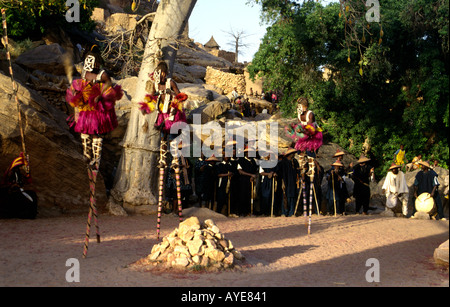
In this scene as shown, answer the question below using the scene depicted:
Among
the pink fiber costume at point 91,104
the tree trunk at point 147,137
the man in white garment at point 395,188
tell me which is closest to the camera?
the pink fiber costume at point 91,104

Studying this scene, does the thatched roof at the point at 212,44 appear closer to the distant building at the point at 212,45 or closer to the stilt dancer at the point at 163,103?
the distant building at the point at 212,45

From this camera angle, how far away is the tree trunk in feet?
42.9

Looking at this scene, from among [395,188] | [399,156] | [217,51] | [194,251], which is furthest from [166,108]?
[217,51]

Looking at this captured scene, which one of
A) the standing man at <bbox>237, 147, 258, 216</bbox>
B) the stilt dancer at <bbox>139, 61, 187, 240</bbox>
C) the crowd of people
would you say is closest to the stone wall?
the crowd of people

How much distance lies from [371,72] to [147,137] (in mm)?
13114

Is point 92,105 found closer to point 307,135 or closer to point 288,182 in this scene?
point 307,135

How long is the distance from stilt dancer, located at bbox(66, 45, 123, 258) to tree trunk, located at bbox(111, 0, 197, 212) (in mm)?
5233

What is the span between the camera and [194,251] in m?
6.73

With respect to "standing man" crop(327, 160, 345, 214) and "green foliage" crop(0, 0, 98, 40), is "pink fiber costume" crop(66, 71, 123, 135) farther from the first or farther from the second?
"green foliage" crop(0, 0, 98, 40)

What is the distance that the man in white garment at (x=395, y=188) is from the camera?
1614cm

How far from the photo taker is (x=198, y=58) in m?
46.6

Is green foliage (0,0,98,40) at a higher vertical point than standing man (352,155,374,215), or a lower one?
higher

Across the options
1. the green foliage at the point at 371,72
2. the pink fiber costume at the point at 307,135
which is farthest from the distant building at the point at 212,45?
the pink fiber costume at the point at 307,135

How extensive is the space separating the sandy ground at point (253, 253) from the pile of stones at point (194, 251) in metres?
0.23
